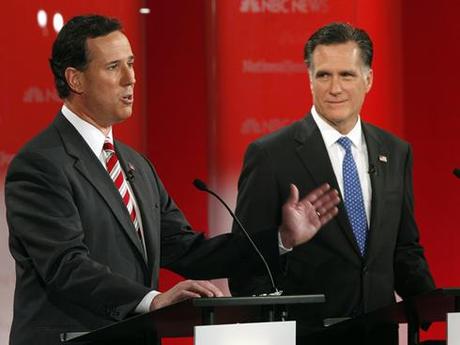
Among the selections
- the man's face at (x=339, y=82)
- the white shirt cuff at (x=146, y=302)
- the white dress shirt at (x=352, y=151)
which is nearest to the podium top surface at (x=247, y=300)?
the white shirt cuff at (x=146, y=302)

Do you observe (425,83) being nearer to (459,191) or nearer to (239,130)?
(459,191)

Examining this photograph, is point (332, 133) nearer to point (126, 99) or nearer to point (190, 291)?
point (126, 99)

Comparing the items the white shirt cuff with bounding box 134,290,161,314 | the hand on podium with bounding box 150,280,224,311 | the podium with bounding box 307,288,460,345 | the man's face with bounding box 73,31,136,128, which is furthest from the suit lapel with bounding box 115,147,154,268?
the podium with bounding box 307,288,460,345

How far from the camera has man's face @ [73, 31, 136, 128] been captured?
3607 millimetres

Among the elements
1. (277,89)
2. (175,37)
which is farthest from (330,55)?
(175,37)

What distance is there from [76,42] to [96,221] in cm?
62

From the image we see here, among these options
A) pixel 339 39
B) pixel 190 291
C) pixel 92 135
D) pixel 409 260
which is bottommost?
pixel 409 260

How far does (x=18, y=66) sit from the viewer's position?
4.70 metres

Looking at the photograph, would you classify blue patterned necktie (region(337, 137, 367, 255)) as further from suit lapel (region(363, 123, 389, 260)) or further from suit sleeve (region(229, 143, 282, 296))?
suit sleeve (region(229, 143, 282, 296))

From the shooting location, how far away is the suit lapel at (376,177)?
13.8 ft

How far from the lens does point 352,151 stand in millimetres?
4344

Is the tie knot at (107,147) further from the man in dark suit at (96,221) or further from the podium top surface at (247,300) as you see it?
the podium top surface at (247,300)

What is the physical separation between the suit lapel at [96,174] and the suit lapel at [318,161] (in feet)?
3.28

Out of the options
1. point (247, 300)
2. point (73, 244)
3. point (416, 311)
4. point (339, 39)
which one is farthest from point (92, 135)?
point (339, 39)
